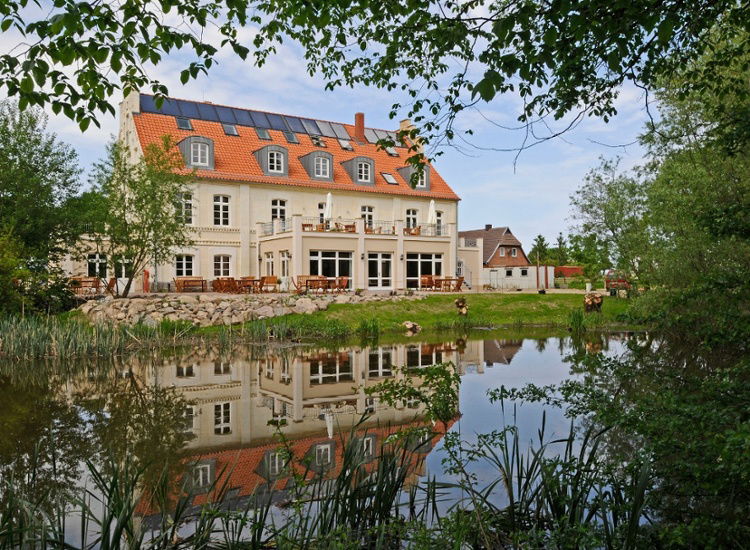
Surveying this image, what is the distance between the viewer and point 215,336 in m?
17.2

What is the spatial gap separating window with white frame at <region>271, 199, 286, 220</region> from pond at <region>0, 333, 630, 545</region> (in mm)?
16032

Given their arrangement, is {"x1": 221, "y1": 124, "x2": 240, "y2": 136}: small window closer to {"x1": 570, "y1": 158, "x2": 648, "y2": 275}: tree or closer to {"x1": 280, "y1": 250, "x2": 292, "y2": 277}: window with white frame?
{"x1": 280, "y1": 250, "x2": 292, "y2": 277}: window with white frame

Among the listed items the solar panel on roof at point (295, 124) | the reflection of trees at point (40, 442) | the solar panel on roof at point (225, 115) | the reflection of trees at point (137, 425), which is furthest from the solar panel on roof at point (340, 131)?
the reflection of trees at point (40, 442)

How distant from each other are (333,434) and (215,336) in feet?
36.5

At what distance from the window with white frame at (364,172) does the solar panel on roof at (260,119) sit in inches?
243

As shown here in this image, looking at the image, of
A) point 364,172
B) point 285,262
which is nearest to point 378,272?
point 285,262

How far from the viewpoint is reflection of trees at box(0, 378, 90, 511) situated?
5004 millimetres

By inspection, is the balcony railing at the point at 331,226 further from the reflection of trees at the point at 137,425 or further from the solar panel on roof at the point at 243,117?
the reflection of trees at the point at 137,425

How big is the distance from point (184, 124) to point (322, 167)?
743 cm

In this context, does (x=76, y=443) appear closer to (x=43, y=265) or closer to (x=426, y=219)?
(x=43, y=265)

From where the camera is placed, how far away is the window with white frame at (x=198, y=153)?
29.0 metres

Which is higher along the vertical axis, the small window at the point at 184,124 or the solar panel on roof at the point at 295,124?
the solar panel on roof at the point at 295,124

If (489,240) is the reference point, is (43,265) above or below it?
below

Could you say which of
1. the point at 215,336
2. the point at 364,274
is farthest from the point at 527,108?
the point at 364,274
